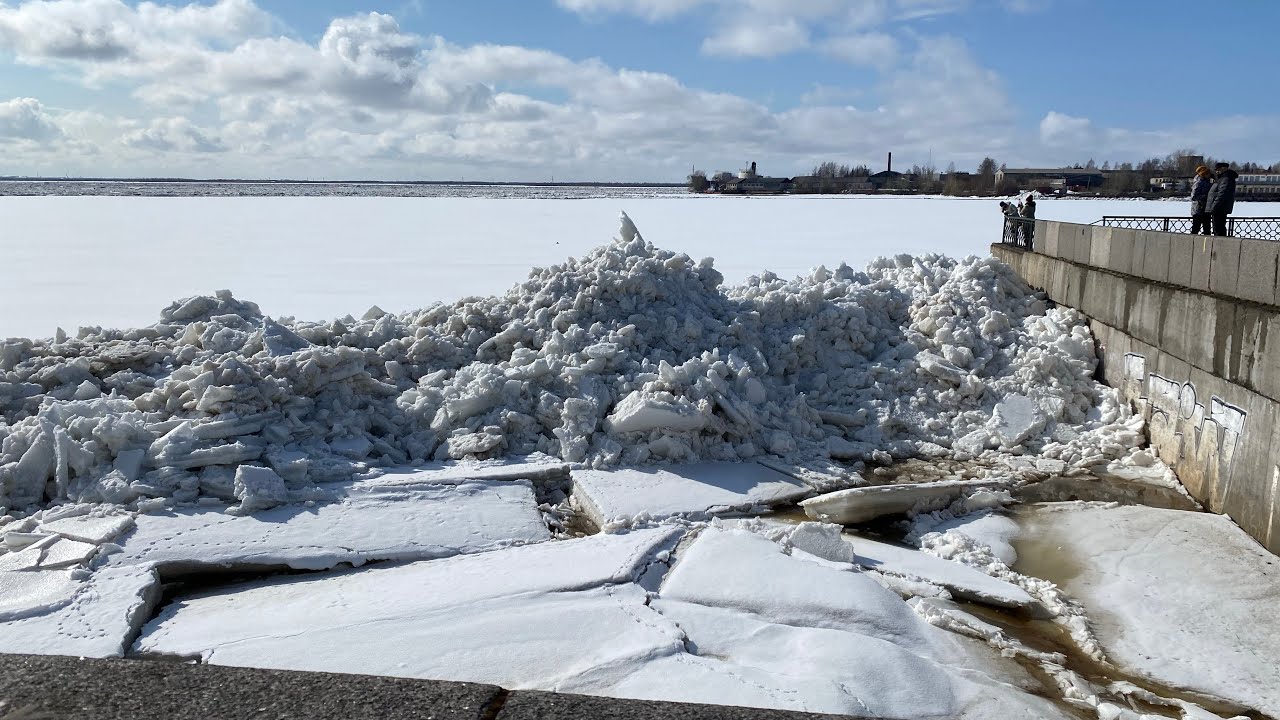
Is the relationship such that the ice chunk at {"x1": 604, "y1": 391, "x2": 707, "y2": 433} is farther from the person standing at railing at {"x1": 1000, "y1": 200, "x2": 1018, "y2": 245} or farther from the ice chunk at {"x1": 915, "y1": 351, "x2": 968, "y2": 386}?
the person standing at railing at {"x1": 1000, "y1": 200, "x2": 1018, "y2": 245}

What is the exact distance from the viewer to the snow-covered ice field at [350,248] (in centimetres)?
1305

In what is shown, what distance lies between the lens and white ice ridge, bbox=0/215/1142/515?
18.4 ft

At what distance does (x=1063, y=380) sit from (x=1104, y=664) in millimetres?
4312

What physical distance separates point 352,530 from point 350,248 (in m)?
16.9

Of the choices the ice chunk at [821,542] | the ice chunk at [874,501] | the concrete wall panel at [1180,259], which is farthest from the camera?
the concrete wall panel at [1180,259]

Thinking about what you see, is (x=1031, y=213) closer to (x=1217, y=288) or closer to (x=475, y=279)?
(x=1217, y=288)

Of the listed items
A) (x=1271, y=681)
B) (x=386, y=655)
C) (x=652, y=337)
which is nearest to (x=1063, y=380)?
(x=652, y=337)

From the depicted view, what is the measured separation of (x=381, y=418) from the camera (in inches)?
257

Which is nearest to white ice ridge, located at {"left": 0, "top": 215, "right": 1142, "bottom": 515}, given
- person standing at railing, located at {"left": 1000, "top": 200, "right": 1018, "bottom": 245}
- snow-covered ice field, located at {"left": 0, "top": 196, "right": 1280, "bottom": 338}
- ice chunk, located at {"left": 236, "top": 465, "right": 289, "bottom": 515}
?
ice chunk, located at {"left": 236, "top": 465, "right": 289, "bottom": 515}

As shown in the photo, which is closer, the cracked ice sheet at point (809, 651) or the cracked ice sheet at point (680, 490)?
the cracked ice sheet at point (809, 651)

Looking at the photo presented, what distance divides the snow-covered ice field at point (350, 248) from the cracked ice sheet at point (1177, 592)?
9.24 meters

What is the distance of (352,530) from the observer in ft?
16.8

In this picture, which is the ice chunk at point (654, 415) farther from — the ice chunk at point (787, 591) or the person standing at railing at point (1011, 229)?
the person standing at railing at point (1011, 229)

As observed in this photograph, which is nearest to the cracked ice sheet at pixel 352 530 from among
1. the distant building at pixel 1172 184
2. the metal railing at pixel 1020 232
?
the metal railing at pixel 1020 232
